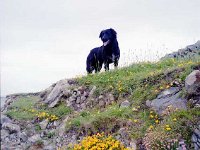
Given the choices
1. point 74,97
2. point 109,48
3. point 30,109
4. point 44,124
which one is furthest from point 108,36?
point 44,124

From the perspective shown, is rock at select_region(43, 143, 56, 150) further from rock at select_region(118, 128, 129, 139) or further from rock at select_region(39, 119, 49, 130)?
rock at select_region(118, 128, 129, 139)

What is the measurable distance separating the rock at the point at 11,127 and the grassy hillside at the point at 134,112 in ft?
2.44

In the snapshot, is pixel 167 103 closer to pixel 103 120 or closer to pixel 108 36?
pixel 103 120

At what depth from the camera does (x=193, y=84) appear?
342 inches

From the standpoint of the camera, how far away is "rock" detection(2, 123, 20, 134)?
11.1 m

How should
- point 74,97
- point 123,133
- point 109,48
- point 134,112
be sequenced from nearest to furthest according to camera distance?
point 123,133 < point 134,112 < point 74,97 < point 109,48

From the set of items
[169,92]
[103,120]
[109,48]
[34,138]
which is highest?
[109,48]

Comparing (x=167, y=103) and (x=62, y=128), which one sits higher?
(x=167, y=103)

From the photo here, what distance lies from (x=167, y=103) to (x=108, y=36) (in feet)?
21.5

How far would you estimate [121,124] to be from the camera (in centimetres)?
926

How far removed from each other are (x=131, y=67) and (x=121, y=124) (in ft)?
14.4

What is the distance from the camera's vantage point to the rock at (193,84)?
862 centimetres

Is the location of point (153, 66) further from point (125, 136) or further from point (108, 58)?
point (125, 136)

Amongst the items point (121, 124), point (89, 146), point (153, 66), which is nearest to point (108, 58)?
point (153, 66)
